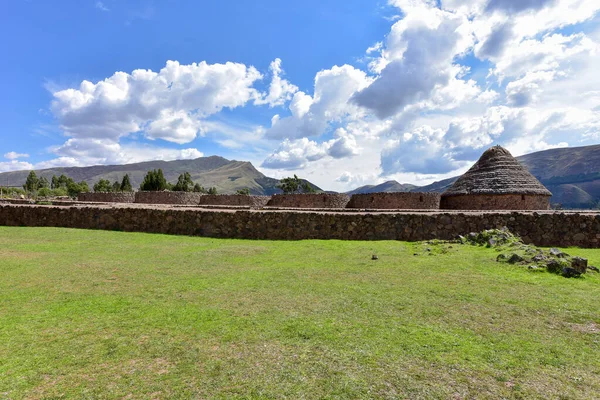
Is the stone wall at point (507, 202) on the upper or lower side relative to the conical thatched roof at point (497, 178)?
lower

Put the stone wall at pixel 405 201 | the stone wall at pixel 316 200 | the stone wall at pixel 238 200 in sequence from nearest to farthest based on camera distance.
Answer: the stone wall at pixel 405 201, the stone wall at pixel 316 200, the stone wall at pixel 238 200

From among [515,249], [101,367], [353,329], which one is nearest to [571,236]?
[515,249]

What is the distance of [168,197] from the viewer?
1188 inches

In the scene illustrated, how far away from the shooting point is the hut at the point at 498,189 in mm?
21328

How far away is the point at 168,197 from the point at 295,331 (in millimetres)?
28840

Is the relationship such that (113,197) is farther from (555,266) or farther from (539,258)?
(555,266)

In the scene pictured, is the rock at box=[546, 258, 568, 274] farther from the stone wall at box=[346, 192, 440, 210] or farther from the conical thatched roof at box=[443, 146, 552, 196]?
the stone wall at box=[346, 192, 440, 210]

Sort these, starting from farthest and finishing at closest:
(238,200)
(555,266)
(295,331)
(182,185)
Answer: (182,185) < (238,200) < (555,266) < (295,331)

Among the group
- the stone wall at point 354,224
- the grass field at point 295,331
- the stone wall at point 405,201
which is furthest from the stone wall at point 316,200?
the grass field at point 295,331

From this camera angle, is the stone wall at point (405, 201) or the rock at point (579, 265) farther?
the stone wall at point (405, 201)

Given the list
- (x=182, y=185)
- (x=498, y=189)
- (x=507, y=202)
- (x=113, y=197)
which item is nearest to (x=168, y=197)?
(x=113, y=197)

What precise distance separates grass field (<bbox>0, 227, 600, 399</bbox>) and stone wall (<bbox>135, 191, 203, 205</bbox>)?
2349 centimetres

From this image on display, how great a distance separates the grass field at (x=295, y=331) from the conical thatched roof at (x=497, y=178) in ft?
56.6

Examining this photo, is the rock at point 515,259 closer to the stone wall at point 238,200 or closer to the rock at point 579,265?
the rock at point 579,265
